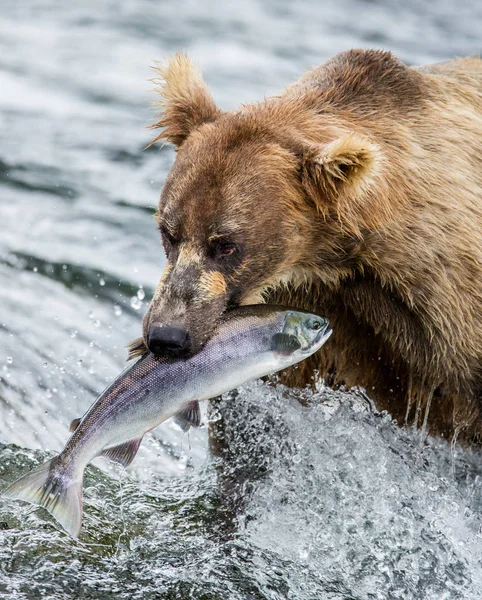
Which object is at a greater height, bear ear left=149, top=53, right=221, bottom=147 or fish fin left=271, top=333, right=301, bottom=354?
bear ear left=149, top=53, right=221, bottom=147

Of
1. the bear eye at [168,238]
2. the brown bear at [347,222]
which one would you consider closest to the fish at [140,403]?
the brown bear at [347,222]

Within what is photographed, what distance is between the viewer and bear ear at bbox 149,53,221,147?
192 inches

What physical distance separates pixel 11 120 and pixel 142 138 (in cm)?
125

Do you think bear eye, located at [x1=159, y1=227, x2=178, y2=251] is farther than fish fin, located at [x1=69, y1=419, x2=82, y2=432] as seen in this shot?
Yes

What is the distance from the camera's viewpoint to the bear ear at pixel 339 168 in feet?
14.6

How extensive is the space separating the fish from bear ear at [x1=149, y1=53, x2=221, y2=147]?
1.03m

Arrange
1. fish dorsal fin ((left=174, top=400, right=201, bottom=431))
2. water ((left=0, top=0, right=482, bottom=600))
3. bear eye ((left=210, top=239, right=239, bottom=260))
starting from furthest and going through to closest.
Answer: water ((left=0, top=0, right=482, bottom=600)), bear eye ((left=210, top=239, right=239, bottom=260)), fish dorsal fin ((left=174, top=400, right=201, bottom=431))

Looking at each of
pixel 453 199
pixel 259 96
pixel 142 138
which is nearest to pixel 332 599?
pixel 453 199

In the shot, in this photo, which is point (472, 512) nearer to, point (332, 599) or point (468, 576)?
point (468, 576)

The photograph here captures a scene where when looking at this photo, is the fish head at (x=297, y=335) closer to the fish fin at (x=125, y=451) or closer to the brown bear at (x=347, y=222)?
the brown bear at (x=347, y=222)

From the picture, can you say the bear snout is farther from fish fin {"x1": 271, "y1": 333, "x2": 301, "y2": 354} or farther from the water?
the water

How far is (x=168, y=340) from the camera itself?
4.18m

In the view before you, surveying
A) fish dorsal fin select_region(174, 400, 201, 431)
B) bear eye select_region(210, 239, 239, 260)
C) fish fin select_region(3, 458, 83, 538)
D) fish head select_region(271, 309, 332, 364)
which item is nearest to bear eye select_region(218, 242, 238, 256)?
bear eye select_region(210, 239, 239, 260)

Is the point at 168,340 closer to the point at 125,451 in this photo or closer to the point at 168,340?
the point at 168,340
